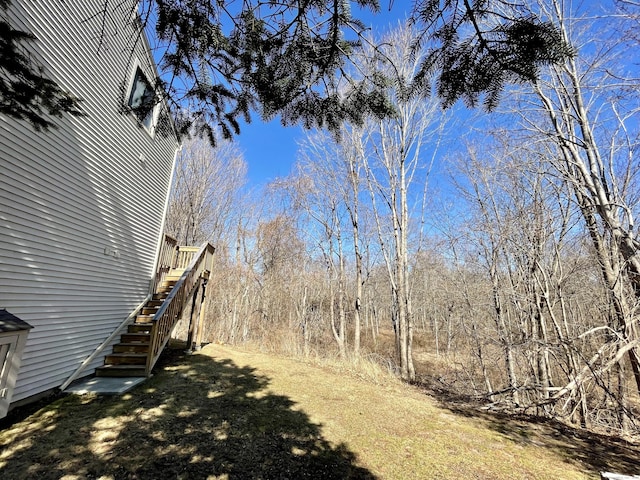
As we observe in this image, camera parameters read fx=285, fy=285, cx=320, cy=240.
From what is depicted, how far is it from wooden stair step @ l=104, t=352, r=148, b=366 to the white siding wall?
6.6 inches

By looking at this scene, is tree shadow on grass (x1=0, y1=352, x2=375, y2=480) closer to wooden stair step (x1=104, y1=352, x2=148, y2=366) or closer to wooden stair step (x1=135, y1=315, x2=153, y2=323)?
wooden stair step (x1=104, y1=352, x2=148, y2=366)

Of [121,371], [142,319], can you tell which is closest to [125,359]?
[121,371]

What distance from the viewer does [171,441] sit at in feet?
10.5

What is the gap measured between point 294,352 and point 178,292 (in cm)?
452

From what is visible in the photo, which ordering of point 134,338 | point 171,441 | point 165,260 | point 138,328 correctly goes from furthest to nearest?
1. point 165,260
2. point 138,328
3. point 134,338
4. point 171,441

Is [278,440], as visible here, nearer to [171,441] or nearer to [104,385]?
[171,441]

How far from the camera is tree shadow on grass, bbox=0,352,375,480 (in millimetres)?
2701

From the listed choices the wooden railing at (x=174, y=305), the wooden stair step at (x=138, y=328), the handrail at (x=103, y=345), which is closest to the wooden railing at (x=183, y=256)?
the wooden railing at (x=174, y=305)

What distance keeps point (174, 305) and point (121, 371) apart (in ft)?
4.85

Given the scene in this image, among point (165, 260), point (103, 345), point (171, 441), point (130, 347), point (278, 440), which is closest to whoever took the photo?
point (171, 441)

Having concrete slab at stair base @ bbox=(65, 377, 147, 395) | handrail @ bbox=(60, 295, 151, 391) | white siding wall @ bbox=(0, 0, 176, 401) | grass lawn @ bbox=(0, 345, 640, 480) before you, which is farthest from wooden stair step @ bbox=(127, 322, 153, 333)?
grass lawn @ bbox=(0, 345, 640, 480)

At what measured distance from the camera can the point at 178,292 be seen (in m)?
6.36

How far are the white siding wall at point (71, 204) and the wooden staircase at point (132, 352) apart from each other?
278 mm

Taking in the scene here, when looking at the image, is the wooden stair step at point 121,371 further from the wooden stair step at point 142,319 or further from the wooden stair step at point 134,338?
the wooden stair step at point 142,319
